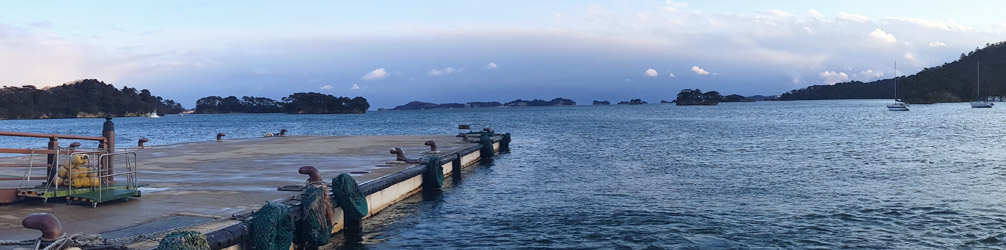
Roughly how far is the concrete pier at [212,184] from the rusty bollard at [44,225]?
101 cm

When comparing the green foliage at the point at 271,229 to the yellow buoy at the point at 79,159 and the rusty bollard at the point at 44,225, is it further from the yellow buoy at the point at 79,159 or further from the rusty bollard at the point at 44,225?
the yellow buoy at the point at 79,159

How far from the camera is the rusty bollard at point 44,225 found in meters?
8.11

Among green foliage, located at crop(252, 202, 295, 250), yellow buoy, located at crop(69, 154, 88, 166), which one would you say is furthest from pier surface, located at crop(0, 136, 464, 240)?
green foliage, located at crop(252, 202, 295, 250)

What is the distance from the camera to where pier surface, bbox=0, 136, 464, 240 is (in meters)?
11.4

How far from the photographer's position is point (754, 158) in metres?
37.0

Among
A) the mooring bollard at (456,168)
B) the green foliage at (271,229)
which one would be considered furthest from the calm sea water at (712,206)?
the green foliage at (271,229)

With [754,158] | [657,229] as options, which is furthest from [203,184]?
[754,158]

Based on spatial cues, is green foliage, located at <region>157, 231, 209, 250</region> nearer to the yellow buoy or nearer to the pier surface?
the pier surface

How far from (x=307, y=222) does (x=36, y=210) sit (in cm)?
440

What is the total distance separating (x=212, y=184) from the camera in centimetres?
1719

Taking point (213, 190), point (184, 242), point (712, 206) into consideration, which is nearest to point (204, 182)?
point (213, 190)

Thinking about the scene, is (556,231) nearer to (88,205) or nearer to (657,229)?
(657,229)

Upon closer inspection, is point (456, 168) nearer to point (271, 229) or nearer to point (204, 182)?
point (204, 182)

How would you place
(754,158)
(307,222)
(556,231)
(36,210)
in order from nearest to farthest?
1. (36,210)
2. (307,222)
3. (556,231)
4. (754,158)
